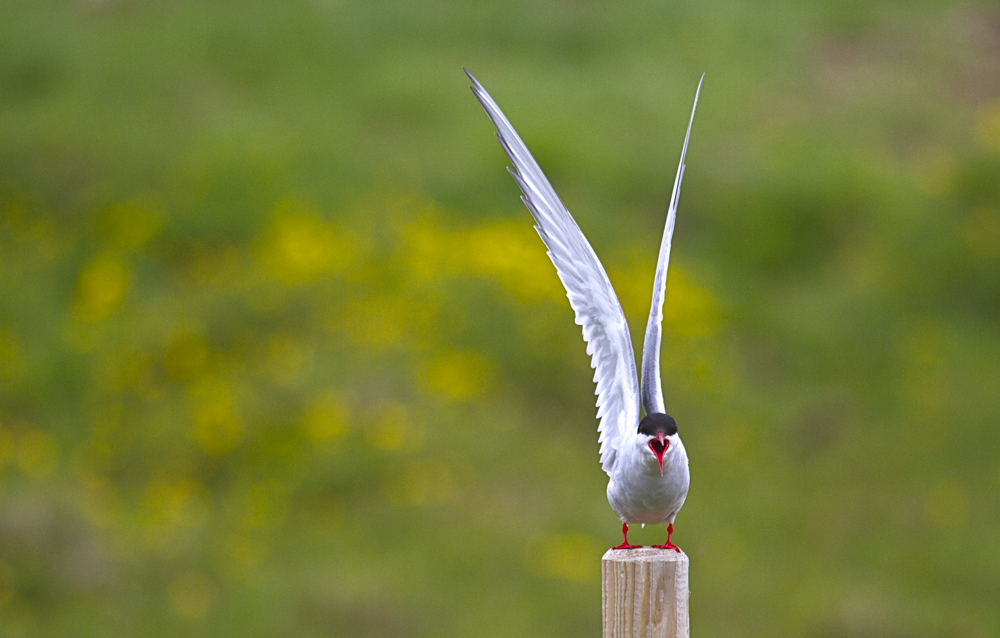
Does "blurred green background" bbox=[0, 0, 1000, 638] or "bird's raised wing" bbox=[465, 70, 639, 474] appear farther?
"blurred green background" bbox=[0, 0, 1000, 638]

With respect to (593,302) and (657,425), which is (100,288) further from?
(657,425)

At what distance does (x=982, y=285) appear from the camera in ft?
40.2

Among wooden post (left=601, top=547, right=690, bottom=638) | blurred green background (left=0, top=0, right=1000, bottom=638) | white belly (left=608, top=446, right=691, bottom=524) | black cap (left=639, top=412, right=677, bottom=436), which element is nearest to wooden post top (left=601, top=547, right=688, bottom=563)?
wooden post (left=601, top=547, right=690, bottom=638)

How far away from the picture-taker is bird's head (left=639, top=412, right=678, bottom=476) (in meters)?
2.77

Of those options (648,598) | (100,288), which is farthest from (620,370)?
(100,288)

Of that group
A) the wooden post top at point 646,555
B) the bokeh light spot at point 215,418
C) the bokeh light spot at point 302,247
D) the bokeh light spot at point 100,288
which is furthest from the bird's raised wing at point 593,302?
the bokeh light spot at point 100,288

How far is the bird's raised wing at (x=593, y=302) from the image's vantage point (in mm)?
3156

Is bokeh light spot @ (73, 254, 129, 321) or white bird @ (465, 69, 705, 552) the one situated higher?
bokeh light spot @ (73, 254, 129, 321)

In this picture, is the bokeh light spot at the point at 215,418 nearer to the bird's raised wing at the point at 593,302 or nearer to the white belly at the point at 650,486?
the bird's raised wing at the point at 593,302

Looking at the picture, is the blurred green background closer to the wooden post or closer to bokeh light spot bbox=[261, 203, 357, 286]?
bokeh light spot bbox=[261, 203, 357, 286]

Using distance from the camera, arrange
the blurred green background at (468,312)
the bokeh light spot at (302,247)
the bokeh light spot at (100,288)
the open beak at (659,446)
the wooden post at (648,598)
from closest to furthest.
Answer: the wooden post at (648,598)
the open beak at (659,446)
the blurred green background at (468,312)
the bokeh light spot at (100,288)
the bokeh light spot at (302,247)

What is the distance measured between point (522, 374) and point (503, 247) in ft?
5.75

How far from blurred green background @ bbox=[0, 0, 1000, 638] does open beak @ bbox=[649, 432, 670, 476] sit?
5180 mm

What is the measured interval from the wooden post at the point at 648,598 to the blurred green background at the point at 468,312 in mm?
5309
